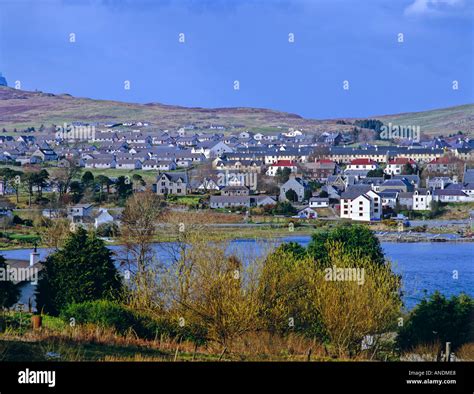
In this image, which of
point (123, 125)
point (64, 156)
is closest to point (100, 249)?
point (64, 156)

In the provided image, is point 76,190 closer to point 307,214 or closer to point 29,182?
point 29,182

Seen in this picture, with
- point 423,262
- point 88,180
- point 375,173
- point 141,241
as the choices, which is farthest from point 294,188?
point 141,241

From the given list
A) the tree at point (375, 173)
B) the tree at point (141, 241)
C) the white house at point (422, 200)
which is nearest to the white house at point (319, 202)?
the white house at point (422, 200)

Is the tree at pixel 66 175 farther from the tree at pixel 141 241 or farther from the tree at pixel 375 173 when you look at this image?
the tree at pixel 375 173

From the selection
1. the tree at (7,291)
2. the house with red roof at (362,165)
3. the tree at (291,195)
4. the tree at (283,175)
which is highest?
the house with red roof at (362,165)

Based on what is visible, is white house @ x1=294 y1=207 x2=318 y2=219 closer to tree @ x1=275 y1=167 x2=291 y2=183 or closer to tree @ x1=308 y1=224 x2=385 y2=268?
tree @ x1=275 y1=167 x2=291 y2=183
